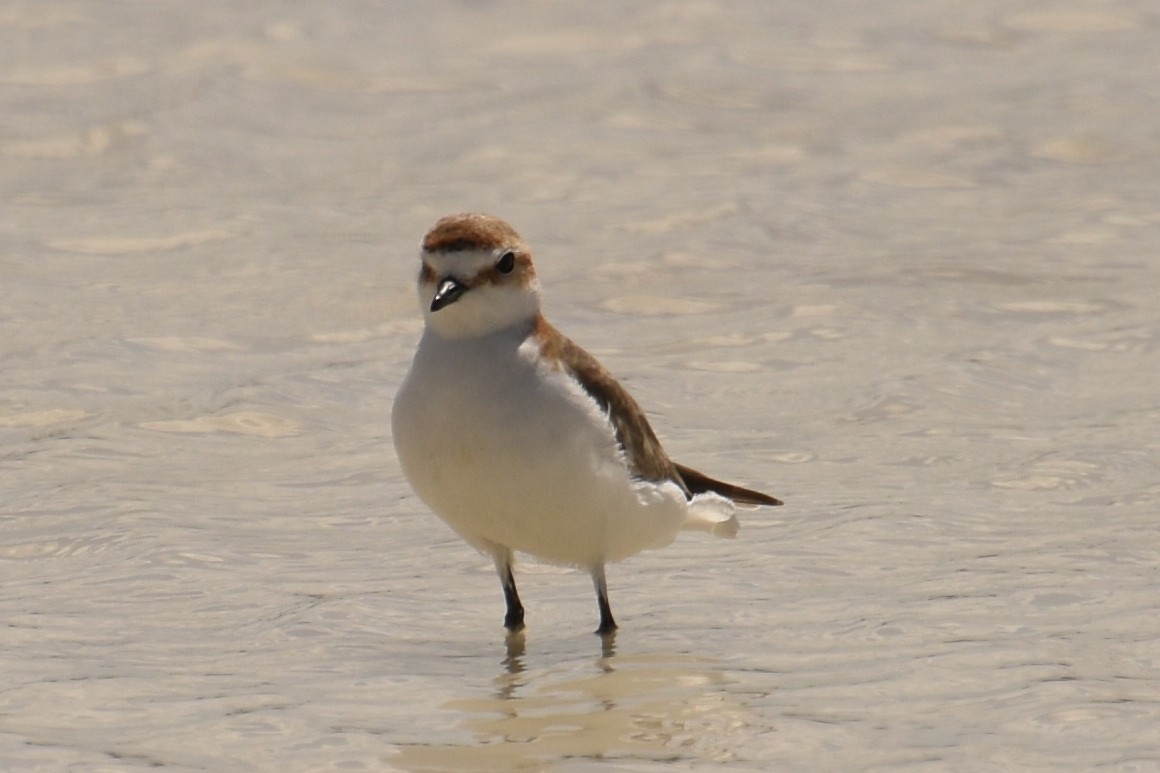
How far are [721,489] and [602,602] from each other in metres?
1.02

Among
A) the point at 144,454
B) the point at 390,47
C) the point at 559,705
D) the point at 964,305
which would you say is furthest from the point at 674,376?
the point at 390,47

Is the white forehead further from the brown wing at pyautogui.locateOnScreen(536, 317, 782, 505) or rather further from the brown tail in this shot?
the brown tail

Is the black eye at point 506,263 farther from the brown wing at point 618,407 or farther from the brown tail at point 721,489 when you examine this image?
the brown tail at point 721,489

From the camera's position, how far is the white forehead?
314 inches

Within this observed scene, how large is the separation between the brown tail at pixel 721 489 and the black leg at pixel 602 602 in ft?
2.74

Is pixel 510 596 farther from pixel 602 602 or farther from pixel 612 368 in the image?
pixel 612 368

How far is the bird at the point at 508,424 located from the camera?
7.72m

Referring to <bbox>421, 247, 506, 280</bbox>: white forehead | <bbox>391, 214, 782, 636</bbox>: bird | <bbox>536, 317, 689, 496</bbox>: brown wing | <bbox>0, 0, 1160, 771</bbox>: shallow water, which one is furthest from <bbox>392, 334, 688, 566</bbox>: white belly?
<bbox>0, 0, 1160, 771</bbox>: shallow water

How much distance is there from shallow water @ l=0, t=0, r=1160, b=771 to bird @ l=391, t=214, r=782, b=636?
51 cm

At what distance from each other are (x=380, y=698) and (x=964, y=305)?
779cm

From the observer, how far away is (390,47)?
20766 mm

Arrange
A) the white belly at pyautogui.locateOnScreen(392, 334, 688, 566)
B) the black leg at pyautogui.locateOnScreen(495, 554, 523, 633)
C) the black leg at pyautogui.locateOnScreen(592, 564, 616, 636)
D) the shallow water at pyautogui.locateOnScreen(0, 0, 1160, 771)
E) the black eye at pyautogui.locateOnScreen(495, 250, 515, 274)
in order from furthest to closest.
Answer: the black leg at pyautogui.locateOnScreen(495, 554, 523, 633) < the black leg at pyautogui.locateOnScreen(592, 564, 616, 636) < the black eye at pyautogui.locateOnScreen(495, 250, 515, 274) < the white belly at pyautogui.locateOnScreen(392, 334, 688, 566) < the shallow water at pyautogui.locateOnScreen(0, 0, 1160, 771)

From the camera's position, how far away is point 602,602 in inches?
332

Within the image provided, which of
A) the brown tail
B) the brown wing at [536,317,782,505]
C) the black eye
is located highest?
the black eye
